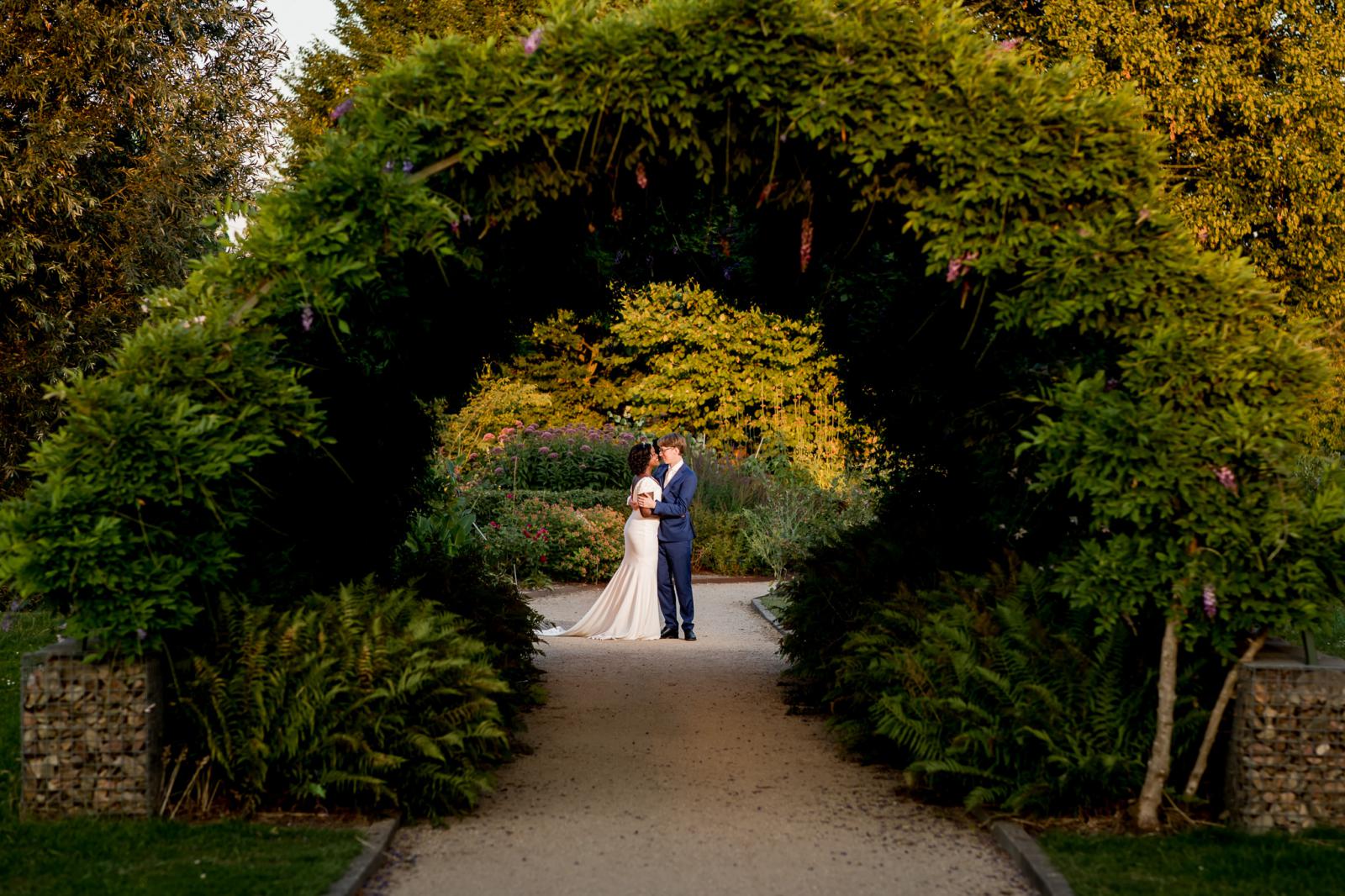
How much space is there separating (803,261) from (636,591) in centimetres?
716

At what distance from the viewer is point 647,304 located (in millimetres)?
28172

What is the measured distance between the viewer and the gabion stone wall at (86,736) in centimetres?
531

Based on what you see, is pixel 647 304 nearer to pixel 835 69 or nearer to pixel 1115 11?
pixel 1115 11

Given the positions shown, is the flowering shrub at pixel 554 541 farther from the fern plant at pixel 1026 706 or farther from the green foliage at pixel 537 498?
the fern plant at pixel 1026 706

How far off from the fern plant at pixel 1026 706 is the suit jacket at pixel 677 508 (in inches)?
230

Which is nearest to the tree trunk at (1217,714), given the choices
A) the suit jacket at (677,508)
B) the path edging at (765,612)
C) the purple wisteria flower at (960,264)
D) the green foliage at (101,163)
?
the purple wisteria flower at (960,264)

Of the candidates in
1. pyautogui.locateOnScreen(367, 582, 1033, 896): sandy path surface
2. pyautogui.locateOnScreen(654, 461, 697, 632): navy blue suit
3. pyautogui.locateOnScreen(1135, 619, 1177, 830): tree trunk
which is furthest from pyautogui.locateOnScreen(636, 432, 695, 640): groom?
pyautogui.locateOnScreen(1135, 619, 1177, 830): tree trunk

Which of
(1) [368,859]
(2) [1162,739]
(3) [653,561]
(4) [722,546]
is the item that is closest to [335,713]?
(1) [368,859]

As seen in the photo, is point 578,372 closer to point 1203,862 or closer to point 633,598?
point 633,598

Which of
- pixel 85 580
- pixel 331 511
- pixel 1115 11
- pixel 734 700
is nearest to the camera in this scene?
pixel 85 580

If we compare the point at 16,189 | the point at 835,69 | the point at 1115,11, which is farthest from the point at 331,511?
the point at 1115,11

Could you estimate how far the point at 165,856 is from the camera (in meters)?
4.85

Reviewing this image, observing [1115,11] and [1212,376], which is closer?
[1212,376]

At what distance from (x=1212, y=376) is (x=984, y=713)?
72.2 inches
